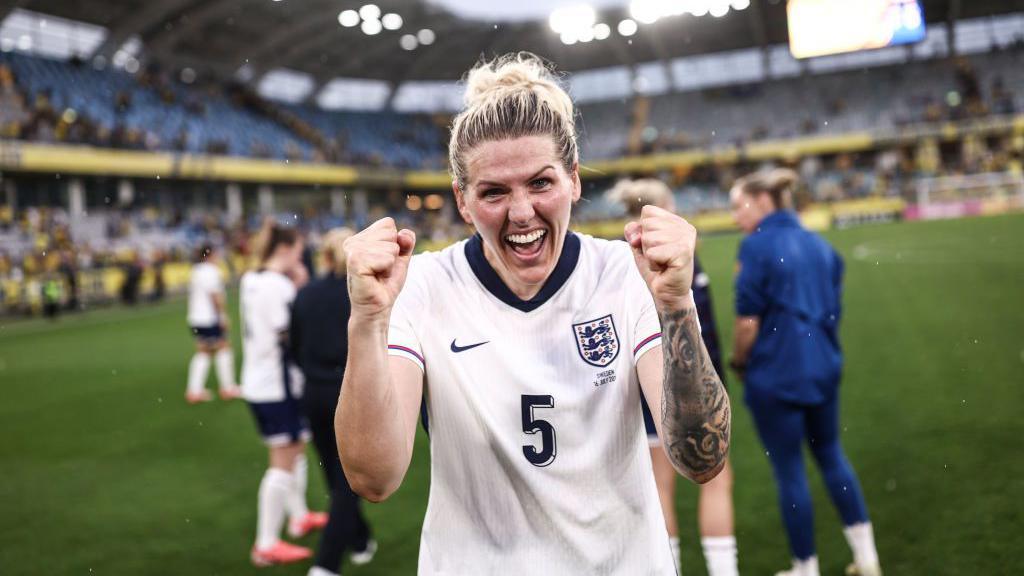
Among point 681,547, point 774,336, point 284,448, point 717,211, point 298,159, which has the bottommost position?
point 681,547

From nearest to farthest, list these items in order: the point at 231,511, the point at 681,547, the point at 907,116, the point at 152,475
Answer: the point at 681,547, the point at 231,511, the point at 152,475, the point at 907,116

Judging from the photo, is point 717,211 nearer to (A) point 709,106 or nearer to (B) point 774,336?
(A) point 709,106

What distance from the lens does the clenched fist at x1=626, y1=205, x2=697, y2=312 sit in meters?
1.49

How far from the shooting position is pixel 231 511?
18.5 feet

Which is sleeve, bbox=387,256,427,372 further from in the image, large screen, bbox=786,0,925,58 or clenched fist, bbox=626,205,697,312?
large screen, bbox=786,0,925,58

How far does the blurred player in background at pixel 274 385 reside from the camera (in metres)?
4.64

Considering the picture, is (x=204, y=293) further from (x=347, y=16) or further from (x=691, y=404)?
(x=691, y=404)

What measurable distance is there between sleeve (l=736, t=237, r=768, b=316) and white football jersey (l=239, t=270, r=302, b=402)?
2.84 metres

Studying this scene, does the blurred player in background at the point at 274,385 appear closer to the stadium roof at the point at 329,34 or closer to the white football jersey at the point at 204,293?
the white football jersey at the point at 204,293

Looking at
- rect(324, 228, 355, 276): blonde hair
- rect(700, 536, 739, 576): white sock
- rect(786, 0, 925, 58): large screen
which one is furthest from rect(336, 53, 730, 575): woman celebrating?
rect(786, 0, 925, 58): large screen

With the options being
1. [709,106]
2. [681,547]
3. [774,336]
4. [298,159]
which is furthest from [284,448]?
[709,106]

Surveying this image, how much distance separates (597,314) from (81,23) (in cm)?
3778

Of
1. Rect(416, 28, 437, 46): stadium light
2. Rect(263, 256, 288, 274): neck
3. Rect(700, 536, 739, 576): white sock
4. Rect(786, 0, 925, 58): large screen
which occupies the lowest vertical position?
Rect(700, 536, 739, 576): white sock

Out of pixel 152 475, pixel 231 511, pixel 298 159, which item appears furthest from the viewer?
pixel 298 159
